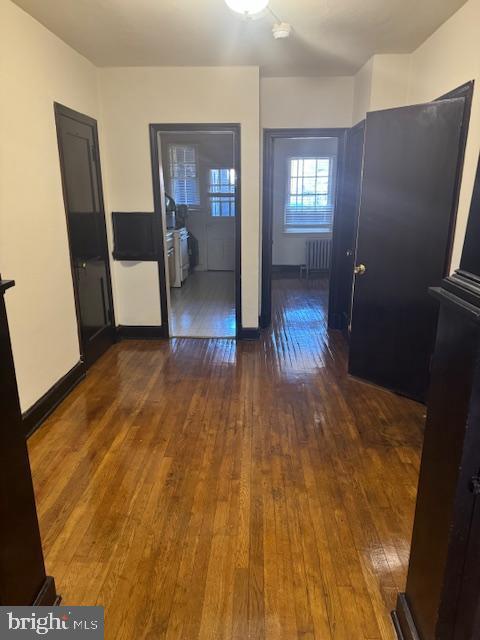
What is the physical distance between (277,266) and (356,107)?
13.1ft

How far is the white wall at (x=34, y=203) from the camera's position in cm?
259

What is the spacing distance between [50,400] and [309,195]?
6081 mm

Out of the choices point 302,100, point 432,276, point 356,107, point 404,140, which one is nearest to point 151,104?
point 302,100

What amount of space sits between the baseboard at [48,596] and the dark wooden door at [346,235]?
12.1 ft

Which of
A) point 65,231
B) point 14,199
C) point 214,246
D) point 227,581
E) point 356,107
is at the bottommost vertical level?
point 227,581

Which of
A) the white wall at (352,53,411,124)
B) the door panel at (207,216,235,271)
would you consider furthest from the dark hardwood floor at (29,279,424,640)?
the door panel at (207,216,235,271)

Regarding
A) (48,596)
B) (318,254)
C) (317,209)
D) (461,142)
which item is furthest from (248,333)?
(317,209)

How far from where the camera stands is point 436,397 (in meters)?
1.33

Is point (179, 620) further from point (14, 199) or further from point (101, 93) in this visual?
point (101, 93)

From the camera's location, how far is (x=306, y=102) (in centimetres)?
434

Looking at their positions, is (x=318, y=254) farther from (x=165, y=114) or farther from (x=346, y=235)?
(x=165, y=114)

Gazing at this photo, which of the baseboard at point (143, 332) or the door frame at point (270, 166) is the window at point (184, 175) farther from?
the baseboard at point (143, 332)

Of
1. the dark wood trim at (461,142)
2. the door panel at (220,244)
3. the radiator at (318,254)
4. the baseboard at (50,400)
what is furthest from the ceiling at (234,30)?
the door panel at (220,244)

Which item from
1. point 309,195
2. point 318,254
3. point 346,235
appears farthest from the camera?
point 309,195
